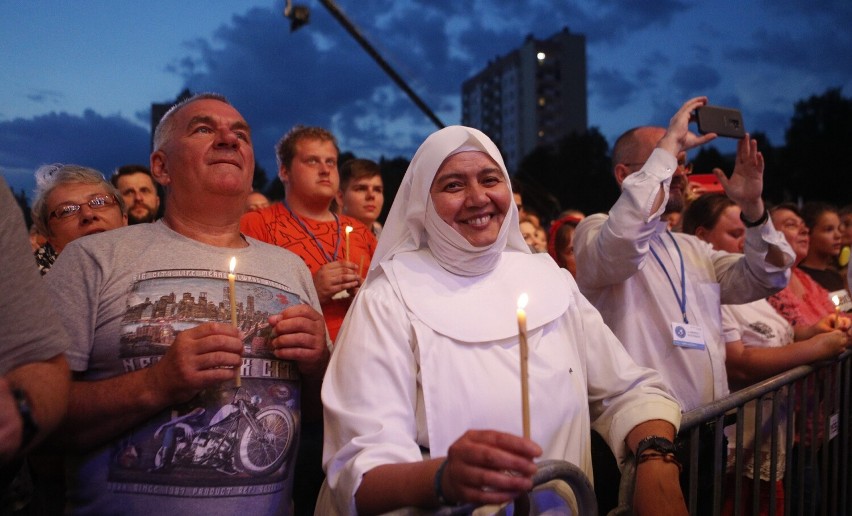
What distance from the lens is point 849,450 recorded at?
4.57 meters

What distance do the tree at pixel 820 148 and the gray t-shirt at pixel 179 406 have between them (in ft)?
113

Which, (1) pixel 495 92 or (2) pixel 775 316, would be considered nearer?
(2) pixel 775 316

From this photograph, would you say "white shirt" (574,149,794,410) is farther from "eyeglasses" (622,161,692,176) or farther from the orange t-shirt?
the orange t-shirt

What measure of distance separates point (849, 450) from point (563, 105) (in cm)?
8732

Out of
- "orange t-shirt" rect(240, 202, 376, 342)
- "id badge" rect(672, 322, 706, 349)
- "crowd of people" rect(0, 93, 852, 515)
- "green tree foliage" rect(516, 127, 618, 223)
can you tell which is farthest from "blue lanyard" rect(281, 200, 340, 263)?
"green tree foliage" rect(516, 127, 618, 223)

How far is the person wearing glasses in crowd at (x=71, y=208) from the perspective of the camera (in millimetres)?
3312

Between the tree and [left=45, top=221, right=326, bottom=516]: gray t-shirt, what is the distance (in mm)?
34574

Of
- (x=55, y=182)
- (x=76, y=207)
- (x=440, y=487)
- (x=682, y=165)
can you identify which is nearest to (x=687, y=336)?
(x=682, y=165)

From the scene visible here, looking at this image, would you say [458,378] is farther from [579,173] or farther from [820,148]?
[579,173]

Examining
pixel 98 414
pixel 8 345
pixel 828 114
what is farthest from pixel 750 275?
pixel 828 114

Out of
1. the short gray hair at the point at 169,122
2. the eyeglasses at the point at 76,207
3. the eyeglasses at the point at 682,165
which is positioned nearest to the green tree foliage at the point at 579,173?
the eyeglasses at the point at 682,165

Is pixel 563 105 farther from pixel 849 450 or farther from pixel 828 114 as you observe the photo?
pixel 849 450

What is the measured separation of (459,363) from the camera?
2322 millimetres

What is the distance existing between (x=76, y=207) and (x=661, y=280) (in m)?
3.23
